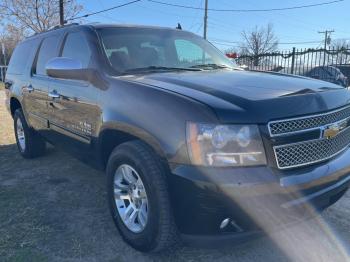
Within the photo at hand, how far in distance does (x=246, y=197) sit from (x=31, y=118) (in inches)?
152

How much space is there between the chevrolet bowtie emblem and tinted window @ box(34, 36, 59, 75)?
3151 millimetres

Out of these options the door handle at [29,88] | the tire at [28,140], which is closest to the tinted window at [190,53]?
the door handle at [29,88]

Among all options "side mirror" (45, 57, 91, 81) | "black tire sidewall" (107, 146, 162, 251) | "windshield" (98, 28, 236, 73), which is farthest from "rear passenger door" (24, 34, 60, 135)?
"black tire sidewall" (107, 146, 162, 251)

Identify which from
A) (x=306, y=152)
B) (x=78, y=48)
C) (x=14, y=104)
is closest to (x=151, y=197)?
(x=306, y=152)

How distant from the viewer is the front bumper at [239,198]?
2.25 metres

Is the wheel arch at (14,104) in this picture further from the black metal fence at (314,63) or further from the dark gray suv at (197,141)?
the black metal fence at (314,63)

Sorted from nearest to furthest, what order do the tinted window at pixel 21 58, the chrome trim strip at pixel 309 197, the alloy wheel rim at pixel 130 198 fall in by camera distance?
the chrome trim strip at pixel 309 197, the alloy wheel rim at pixel 130 198, the tinted window at pixel 21 58

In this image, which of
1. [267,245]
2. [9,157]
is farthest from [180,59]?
[9,157]

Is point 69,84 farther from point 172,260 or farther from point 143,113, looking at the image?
point 172,260

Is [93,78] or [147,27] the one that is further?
[147,27]

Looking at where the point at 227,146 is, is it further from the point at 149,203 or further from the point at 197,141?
the point at 149,203

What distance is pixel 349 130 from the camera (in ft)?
10.4

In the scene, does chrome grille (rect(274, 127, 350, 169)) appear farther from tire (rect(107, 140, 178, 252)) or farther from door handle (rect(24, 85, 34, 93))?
door handle (rect(24, 85, 34, 93))

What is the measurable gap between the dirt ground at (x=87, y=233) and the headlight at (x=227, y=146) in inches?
27.0
